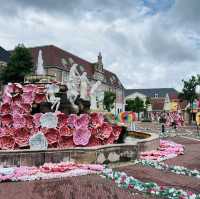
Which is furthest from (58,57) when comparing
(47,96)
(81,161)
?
(81,161)

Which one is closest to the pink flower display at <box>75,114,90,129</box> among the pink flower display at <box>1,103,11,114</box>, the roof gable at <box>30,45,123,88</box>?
the pink flower display at <box>1,103,11,114</box>

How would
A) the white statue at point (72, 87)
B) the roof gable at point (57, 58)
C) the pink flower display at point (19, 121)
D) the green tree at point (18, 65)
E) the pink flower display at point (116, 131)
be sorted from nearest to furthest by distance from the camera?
1. the pink flower display at point (19, 121)
2. the pink flower display at point (116, 131)
3. the white statue at point (72, 87)
4. the green tree at point (18, 65)
5. the roof gable at point (57, 58)

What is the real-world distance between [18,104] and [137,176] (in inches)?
→ 254

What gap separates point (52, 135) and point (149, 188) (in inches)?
194

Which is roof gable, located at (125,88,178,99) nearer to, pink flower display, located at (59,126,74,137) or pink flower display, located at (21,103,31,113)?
pink flower display, located at (21,103,31,113)

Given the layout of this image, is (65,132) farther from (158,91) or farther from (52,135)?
(158,91)

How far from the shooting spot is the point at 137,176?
855 cm

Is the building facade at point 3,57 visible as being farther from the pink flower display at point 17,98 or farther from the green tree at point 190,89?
the pink flower display at point 17,98

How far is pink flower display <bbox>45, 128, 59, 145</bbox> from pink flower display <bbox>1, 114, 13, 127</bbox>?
1876 millimetres

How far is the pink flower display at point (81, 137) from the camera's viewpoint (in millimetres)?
11349

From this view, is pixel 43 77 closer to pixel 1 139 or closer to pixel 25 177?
pixel 1 139

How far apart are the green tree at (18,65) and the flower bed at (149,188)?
39.5 metres

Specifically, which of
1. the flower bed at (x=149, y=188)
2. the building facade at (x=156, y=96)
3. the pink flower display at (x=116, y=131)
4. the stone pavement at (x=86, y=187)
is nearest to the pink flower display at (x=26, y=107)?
the pink flower display at (x=116, y=131)

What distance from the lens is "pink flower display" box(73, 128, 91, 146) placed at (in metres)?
11.3
